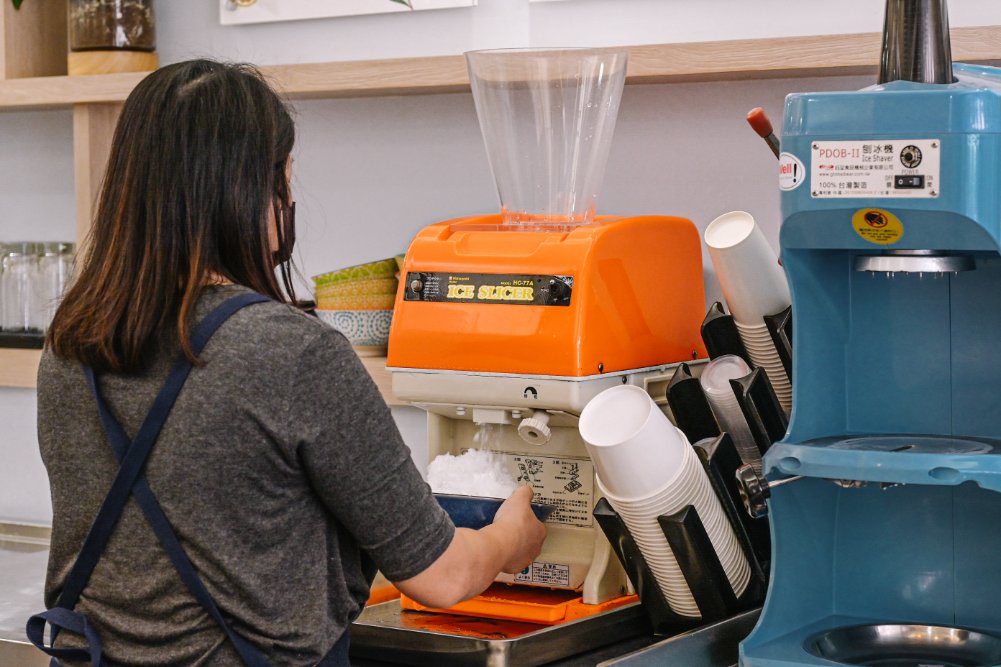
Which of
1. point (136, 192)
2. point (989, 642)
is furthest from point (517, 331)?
point (989, 642)

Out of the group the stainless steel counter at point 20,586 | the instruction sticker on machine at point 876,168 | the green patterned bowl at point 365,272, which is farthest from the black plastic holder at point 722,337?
the stainless steel counter at point 20,586

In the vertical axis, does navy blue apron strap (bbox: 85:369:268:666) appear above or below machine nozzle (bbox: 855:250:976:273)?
below

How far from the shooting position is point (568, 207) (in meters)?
1.69

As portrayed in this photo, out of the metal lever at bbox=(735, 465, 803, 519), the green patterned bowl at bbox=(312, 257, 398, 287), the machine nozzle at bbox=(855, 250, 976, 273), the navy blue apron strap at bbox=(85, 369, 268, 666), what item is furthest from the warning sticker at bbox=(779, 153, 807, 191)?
the green patterned bowl at bbox=(312, 257, 398, 287)

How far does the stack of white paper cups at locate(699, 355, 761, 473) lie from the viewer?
1517mm

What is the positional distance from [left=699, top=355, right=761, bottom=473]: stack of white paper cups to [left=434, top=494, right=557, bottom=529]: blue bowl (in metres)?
0.30

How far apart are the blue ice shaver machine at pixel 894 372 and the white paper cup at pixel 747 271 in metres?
0.22

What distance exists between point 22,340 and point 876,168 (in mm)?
1833

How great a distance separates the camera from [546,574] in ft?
5.19

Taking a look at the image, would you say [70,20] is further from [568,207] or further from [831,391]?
[831,391]

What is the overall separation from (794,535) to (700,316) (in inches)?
20.5

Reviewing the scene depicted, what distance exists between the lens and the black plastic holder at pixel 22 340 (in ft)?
7.87

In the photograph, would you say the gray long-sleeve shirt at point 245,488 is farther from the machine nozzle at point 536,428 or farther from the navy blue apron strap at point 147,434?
the machine nozzle at point 536,428

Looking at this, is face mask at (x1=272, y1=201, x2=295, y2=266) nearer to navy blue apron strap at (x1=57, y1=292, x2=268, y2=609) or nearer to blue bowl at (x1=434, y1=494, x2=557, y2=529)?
navy blue apron strap at (x1=57, y1=292, x2=268, y2=609)
